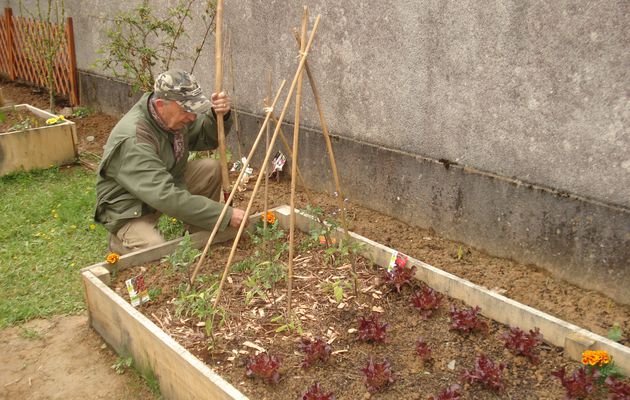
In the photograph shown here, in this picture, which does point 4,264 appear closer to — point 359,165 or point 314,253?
point 314,253

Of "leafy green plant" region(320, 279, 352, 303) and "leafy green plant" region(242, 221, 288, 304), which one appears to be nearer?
"leafy green plant" region(320, 279, 352, 303)

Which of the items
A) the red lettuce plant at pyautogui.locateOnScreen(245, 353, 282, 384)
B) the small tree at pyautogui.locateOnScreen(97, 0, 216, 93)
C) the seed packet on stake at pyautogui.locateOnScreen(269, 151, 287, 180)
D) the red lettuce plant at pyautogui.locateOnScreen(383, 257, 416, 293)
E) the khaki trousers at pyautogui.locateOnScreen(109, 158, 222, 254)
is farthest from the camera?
the small tree at pyautogui.locateOnScreen(97, 0, 216, 93)

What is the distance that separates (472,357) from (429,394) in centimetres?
40

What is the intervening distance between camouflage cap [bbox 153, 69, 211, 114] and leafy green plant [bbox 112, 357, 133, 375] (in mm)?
1680

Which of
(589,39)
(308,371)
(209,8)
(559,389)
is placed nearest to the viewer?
(559,389)

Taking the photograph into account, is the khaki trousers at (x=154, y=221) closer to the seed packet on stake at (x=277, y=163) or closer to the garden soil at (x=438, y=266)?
the garden soil at (x=438, y=266)

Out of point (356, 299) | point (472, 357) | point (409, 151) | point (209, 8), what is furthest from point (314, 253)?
point (209, 8)

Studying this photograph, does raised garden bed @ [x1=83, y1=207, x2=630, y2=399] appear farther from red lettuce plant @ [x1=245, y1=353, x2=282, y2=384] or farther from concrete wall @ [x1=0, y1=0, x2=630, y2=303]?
concrete wall @ [x1=0, y1=0, x2=630, y2=303]

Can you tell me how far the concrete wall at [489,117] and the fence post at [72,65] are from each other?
486cm

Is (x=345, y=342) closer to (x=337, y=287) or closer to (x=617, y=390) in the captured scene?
(x=337, y=287)

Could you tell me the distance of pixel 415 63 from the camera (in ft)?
14.7

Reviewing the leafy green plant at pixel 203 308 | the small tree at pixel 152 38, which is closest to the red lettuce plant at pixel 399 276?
the leafy green plant at pixel 203 308

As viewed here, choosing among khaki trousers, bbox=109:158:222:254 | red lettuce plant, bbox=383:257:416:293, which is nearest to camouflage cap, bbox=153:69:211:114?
khaki trousers, bbox=109:158:222:254

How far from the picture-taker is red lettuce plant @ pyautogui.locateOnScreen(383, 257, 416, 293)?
3683 mm
